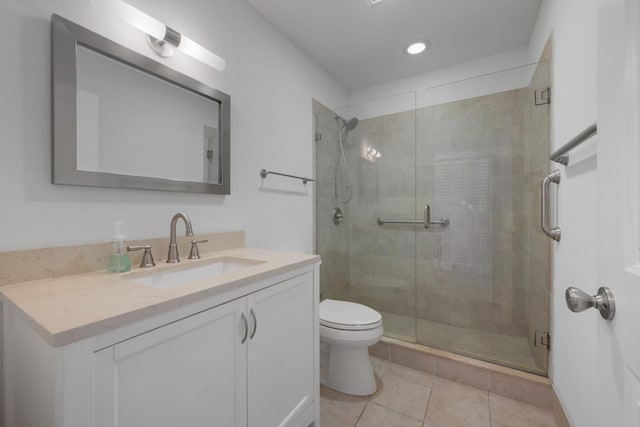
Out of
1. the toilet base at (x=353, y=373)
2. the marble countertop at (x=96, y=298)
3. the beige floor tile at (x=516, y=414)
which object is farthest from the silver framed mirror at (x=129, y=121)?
the beige floor tile at (x=516, y=414)

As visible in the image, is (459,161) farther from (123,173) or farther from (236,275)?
(123,173)

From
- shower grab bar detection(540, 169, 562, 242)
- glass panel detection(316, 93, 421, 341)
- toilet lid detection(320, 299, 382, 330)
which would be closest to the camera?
shower grab bar detection(540, 169, 562, 242)

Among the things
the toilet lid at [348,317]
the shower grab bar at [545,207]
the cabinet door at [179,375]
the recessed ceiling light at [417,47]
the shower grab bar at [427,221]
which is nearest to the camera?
the cabinet door at [179,375]

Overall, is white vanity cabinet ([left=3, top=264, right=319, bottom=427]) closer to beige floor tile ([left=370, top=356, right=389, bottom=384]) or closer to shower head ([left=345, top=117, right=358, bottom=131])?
beige floor tile ([left=370, top=356, right=389, bottom=384])

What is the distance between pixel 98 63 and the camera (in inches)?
39.8

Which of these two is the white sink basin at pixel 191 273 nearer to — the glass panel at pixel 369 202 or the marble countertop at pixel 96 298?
the marble countertop at pixel 96 298

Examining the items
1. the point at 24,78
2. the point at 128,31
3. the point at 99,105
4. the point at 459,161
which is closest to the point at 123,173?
the point at 99,105

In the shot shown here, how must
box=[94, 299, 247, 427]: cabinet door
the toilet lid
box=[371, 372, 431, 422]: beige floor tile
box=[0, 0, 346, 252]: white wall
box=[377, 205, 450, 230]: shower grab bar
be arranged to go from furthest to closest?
box=[377, 205, 450, 230]: shower grab bar → the toilet lid → box=[371, 372, 431, 422]: beige floor tile → box=[0, 0, 346, 252]: white wall → box=[94, 299, 247, 427]: cabinet door

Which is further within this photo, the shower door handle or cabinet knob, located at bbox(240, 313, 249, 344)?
the shower door handle

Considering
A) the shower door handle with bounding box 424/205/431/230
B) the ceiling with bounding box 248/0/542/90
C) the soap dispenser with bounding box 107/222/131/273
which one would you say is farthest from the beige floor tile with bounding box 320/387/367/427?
the ceiling with bounding box 248/0/542/90

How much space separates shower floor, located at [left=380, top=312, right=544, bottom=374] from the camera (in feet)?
5.78

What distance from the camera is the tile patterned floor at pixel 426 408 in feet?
4.63

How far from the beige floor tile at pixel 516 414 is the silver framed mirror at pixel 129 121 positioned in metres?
1.89

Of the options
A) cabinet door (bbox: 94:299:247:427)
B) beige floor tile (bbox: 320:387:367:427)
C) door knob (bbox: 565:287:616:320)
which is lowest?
beige floor tile (bbox: 320:387:367:427)
